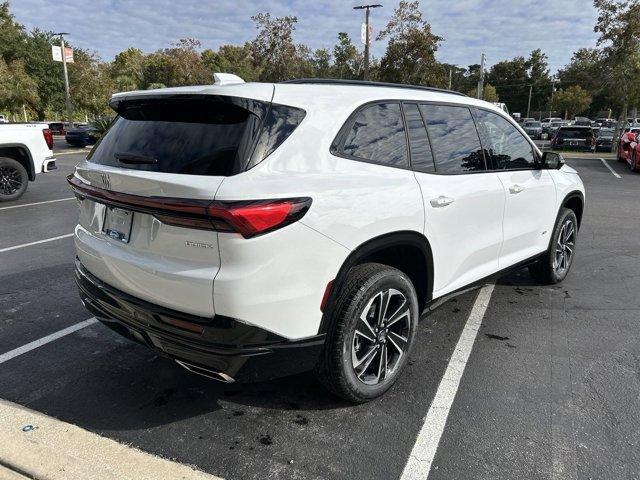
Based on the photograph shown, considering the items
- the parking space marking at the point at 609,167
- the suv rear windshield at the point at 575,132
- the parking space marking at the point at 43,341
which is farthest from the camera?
the suv rear windshield at the point at 575,132

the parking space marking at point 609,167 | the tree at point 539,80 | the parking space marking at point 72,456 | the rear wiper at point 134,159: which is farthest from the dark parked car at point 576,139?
the tree at point 539,80

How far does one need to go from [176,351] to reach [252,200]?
2.85ft

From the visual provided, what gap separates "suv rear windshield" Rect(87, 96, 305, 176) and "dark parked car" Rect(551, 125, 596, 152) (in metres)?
24.6

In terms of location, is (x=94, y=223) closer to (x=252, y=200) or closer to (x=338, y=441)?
(x=252, y=200)

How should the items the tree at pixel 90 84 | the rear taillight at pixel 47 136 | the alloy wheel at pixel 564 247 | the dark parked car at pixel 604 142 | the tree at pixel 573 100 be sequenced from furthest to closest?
the tree at pixel 573 100, the tree at pixel 90 84, the dark parked car at pixel 604 142, the rear taillight at pixel 47 136, the alloy wheel at pixel 564 247

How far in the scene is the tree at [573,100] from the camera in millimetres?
61516

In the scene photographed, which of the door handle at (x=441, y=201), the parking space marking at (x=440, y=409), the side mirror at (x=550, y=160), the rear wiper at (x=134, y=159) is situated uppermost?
the rear wiper at (x=134, y=159)

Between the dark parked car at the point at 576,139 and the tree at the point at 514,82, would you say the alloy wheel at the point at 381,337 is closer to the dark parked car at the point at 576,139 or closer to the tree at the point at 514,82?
the dark parked car at the point at 576,139

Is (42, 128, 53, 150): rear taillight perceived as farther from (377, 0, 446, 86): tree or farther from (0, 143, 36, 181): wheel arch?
(377, 0, 446, 86): tree

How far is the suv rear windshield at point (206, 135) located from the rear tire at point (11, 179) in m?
8.28

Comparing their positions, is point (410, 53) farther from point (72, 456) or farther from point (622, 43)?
point (72, 456)

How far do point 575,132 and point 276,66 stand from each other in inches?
814

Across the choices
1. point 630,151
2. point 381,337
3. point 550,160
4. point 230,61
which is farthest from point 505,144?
point 230,61

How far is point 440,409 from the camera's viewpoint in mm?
2961
